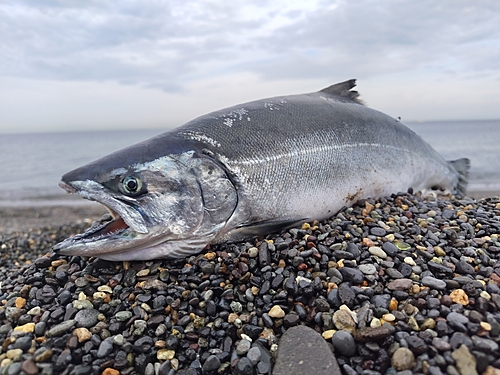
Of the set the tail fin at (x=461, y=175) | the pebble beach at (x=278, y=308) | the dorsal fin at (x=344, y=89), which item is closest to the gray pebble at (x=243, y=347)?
the pebble beach at (x=278, y=308)

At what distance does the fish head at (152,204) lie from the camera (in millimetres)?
3154

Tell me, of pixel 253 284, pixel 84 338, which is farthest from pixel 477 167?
pixel 84 338

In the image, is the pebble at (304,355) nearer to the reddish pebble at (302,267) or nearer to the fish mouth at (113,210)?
the reddish pebble at (302,267)

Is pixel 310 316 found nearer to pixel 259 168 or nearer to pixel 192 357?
pixel 192 357

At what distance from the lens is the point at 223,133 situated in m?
3.77

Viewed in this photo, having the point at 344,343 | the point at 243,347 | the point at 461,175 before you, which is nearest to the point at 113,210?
the point at 243,347

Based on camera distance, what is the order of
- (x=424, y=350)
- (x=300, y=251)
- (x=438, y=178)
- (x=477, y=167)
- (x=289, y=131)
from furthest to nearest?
(x=477, y=167) → (x=438, y=178) → (x=289, y=131) → (x=300, y=251) → (x=424, y=350)

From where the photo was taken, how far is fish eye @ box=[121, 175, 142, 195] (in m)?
3.17

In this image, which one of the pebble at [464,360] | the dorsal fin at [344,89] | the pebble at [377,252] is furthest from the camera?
the dorsal fin at [344,89]

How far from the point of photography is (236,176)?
3629mm

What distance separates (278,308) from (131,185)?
157cm

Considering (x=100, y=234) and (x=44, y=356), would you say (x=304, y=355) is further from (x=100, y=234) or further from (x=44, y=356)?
(x=100, y=234)

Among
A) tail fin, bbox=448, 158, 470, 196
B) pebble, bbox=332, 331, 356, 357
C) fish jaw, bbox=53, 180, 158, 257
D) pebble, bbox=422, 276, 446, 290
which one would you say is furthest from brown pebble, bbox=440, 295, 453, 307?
tail fin, bbox=448, 158, 470, 196

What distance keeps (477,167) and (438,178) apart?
14646 millimetres
